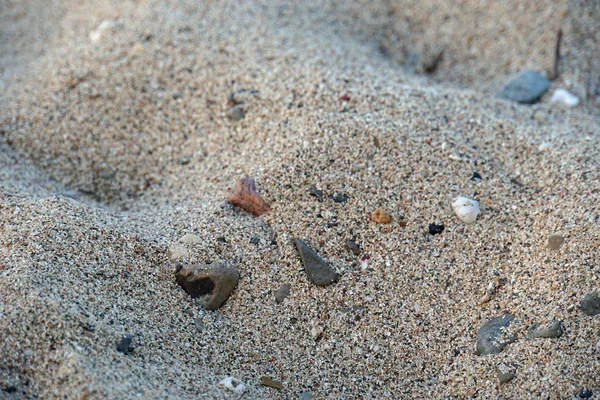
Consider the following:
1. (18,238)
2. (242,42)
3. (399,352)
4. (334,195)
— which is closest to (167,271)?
(18,238)

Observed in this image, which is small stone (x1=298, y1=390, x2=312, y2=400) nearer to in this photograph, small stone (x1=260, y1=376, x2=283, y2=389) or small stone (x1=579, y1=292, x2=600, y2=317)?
small stone (x1=260, y1=376, x2=283, y2=389)

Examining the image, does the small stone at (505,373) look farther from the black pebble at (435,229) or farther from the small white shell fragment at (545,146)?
the small white shell fragment at (545,146)

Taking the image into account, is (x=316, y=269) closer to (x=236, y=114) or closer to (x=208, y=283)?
(x=208, y=283)

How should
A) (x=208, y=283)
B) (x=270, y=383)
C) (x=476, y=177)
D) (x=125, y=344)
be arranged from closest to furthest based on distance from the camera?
(x=125, y=344), (x=270, y=383), (x=208, y=283), (x=476, y=177)

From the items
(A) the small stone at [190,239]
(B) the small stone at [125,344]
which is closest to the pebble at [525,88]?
(A) the small stone at [190,239]

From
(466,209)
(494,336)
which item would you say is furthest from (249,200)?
(494,336)
